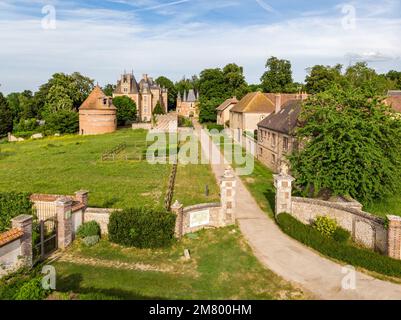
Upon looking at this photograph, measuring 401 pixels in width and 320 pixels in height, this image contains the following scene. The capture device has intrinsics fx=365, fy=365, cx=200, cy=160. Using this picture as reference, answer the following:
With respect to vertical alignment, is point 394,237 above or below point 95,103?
below

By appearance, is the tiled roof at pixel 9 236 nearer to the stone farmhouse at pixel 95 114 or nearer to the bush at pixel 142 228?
the bush at pixel 142 228

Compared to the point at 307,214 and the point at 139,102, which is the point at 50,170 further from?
the point at 139,102

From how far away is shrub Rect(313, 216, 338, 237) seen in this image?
16562 millimetres

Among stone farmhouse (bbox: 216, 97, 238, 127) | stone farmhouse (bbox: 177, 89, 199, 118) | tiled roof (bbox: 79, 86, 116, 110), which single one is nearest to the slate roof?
stone farmhouse (bbox: 216, 97, 238, 127)

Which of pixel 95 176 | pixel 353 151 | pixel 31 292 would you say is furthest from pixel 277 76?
pixel 31 292

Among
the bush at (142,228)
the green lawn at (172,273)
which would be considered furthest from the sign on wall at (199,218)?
the bush at (142,228)

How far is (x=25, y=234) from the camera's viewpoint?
42.6ft

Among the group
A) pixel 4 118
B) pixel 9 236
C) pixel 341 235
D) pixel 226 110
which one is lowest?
pixel 341 235

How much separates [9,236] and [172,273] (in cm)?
574

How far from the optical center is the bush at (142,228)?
51.2ft

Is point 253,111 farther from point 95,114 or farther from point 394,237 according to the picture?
point 394,237

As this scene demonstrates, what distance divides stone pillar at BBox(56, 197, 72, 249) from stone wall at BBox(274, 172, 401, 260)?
10073 mm

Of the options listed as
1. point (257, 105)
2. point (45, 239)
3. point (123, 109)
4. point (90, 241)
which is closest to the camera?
point (45, 239)

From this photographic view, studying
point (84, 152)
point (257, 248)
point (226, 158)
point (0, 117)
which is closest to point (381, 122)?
point (257, 248)
